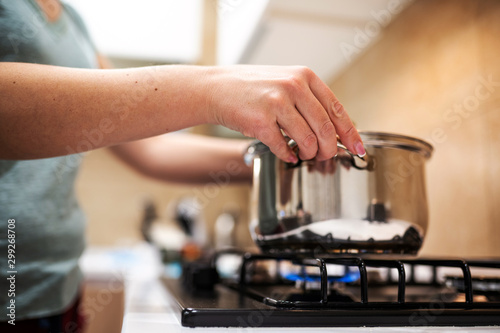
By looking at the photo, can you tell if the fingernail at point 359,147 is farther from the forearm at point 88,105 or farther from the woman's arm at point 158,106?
the forearm at point 88,105

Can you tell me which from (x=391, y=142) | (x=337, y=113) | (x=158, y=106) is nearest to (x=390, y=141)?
(x=391, y=142)

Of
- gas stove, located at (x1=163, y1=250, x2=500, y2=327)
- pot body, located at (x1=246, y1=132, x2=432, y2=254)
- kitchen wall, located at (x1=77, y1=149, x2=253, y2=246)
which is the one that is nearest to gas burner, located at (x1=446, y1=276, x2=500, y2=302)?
gas stove, located at (x1=163, y1=250, x2=500, y2=327)

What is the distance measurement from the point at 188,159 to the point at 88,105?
0.48 meters

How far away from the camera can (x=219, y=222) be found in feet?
8.13

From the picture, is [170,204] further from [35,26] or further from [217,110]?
[217,110]

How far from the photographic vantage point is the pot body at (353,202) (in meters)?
0.52

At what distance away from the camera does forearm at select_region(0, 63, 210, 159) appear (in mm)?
438

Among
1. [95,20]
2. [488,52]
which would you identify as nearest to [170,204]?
[95,20]

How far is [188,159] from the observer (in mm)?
927

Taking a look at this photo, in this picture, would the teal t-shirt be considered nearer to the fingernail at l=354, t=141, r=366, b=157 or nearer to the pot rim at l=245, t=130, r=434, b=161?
the pot rim at l=245, t=130, r=434, b=161

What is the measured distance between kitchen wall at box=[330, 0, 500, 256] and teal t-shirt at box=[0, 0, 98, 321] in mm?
667

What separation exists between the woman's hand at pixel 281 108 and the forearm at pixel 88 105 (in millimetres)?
27

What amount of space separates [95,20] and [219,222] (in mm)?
1267

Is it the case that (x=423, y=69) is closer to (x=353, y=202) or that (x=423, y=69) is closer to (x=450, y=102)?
(x=450, y=102)
